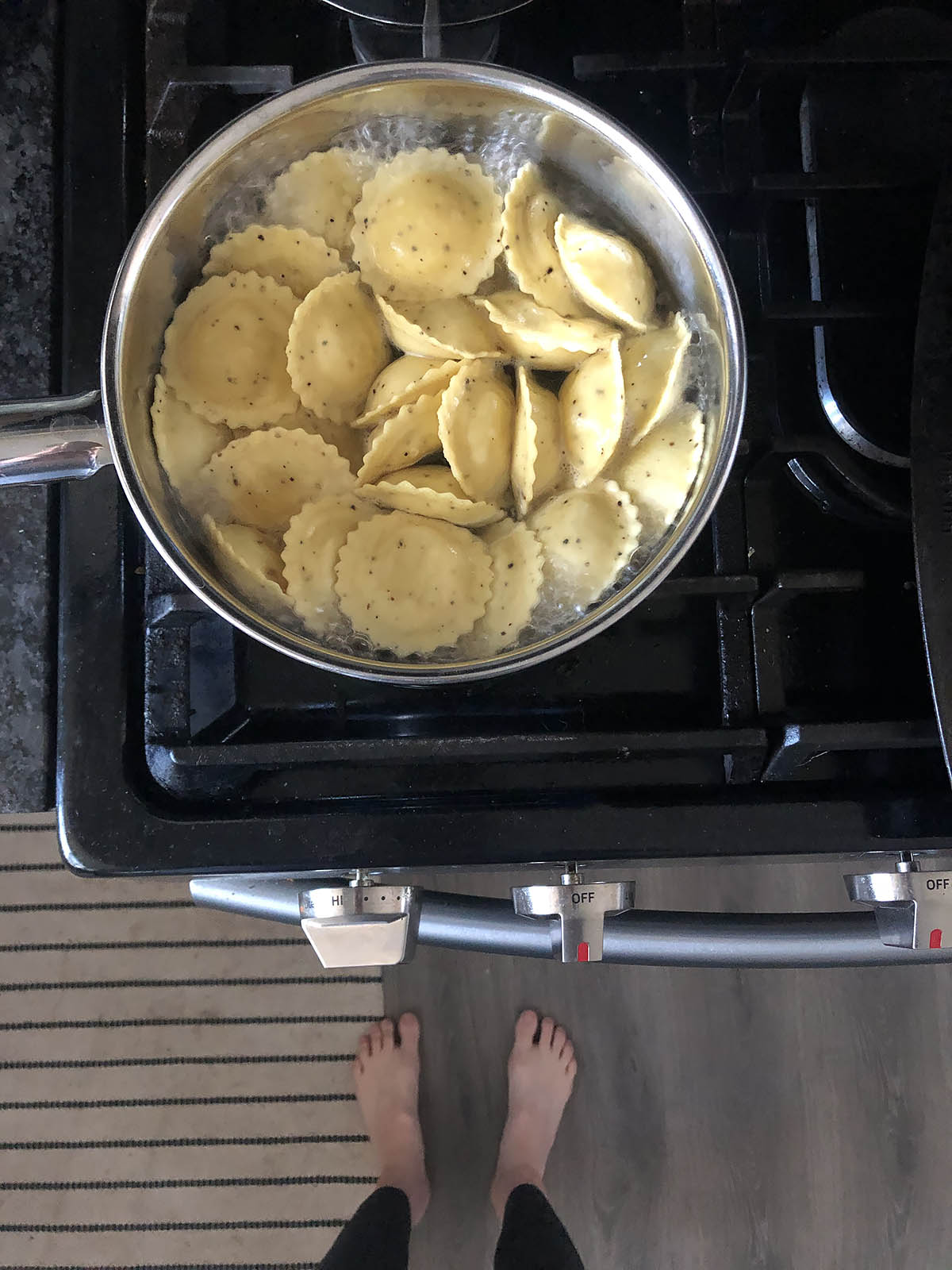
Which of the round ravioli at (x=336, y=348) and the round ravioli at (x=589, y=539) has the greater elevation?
the round ravioli at (x=336, y=348)

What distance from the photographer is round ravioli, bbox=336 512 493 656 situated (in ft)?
1.72

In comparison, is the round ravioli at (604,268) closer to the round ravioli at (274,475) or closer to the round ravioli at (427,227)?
the round ravioli at (427,227)

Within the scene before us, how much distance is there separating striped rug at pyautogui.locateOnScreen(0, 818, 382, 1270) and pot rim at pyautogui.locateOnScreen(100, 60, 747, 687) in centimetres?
79

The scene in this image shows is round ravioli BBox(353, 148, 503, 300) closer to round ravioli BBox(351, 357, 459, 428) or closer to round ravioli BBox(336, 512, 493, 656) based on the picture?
round ravioli BBox(351, 357, 459, 428)

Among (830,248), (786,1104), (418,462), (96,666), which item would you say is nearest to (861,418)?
(830,248)

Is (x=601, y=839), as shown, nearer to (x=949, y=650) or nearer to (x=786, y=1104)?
(x=949, y=650)

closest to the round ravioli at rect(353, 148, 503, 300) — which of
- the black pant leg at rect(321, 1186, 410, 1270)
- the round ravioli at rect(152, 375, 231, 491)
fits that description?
the round ravioli at rect(152, 375, 231, 491)

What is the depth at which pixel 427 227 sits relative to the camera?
527 mm

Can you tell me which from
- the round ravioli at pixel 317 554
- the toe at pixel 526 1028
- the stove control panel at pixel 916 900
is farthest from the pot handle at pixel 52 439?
the toe at pixel 526 1028

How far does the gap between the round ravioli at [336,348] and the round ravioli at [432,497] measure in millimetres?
55

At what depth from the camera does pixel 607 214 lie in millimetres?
556

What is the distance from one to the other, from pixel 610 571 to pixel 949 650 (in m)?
0.18

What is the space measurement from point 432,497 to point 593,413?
0.34 ft

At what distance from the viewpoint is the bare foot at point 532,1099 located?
44.6 inches
